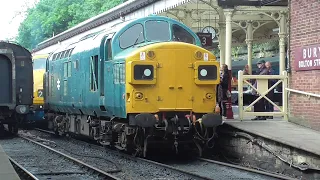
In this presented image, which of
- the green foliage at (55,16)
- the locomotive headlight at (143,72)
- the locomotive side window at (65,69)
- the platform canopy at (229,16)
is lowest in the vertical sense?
the locomotive headlight at (143,72)

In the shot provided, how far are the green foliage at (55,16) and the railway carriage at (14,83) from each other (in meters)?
47.2

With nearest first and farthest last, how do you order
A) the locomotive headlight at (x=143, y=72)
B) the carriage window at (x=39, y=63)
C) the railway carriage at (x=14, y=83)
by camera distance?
the locomotive headlight at (x=143, y=72) < the railway carriage at (x=14, y=83) < the carriage window at (x=39, y=63)

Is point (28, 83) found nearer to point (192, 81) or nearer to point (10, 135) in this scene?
point (10, 135)

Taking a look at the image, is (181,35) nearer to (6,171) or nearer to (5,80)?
(6,171)

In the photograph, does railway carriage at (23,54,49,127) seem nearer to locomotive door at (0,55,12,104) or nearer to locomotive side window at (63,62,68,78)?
locomotive door at (0,55,12,104)

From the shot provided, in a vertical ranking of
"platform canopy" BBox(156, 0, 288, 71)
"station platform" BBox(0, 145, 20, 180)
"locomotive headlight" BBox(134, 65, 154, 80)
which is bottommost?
"station platform" BBox(0, 145, 20, 180)

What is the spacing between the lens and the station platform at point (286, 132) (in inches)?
408

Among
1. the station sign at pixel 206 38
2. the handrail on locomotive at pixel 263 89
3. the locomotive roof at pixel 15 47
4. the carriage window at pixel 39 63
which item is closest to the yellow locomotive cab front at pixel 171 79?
the handrail on locomotive at pixel 263 89

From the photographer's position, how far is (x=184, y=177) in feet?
33.4

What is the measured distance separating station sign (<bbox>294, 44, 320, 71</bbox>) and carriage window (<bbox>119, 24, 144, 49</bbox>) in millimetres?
3748

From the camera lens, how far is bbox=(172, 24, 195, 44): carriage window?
13.0m

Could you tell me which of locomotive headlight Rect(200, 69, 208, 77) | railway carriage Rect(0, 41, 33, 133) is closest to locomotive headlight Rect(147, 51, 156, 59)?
locomotive headlight Rect(200, 69, 208, 77)

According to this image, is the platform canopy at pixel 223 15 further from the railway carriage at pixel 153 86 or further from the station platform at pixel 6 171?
the station platform at pixel 6 171

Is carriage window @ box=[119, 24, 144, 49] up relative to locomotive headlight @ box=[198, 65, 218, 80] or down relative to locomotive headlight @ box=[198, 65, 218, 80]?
up
